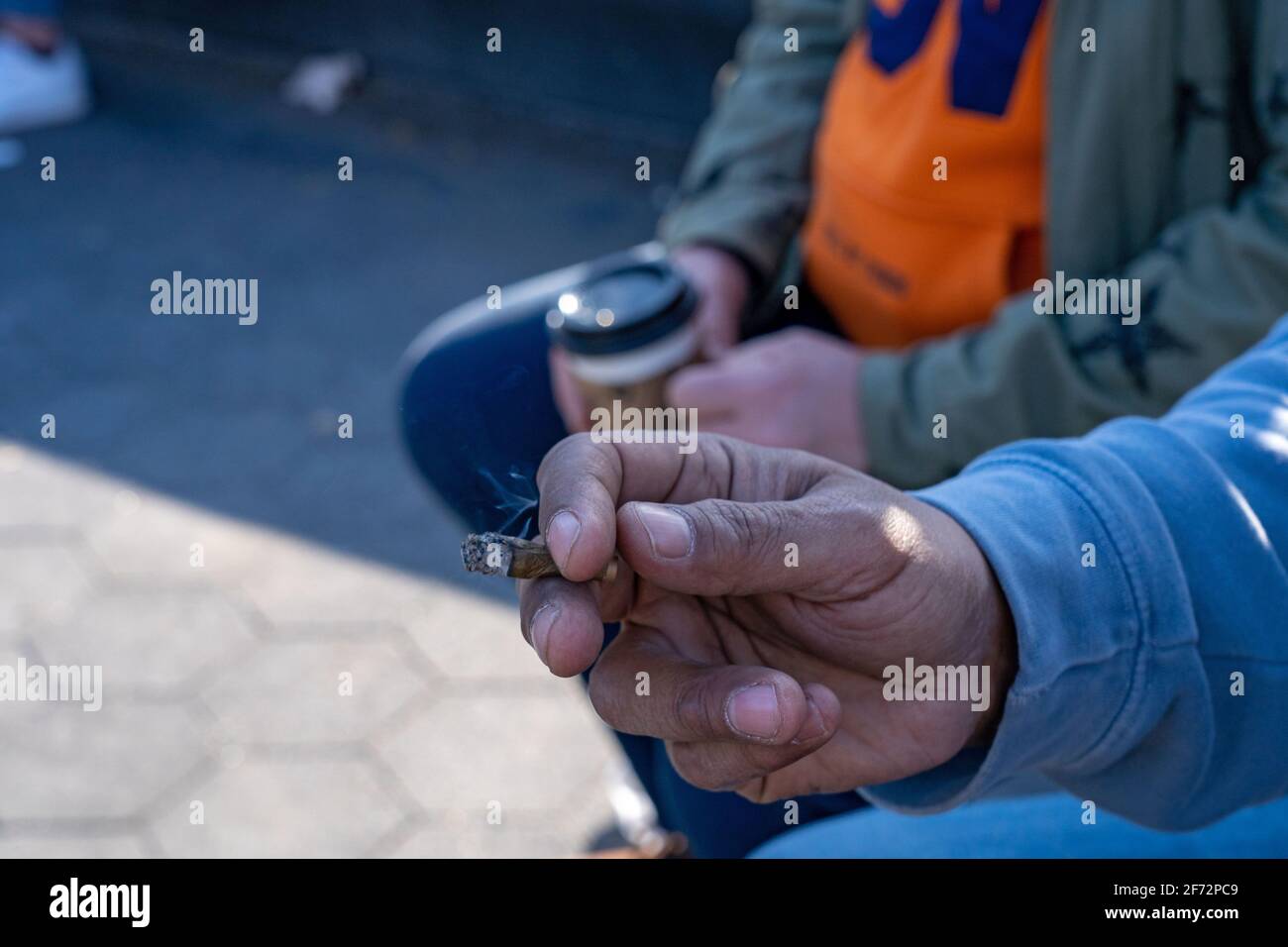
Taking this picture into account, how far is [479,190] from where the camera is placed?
14.6 ft

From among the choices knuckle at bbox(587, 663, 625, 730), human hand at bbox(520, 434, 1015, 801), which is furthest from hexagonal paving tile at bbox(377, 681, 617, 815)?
knuckle at bbox(587, 663, 625, 730)

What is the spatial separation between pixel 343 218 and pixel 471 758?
2555 millimetres

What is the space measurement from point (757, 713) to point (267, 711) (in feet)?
5.79

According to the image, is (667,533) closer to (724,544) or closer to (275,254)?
(724,544)

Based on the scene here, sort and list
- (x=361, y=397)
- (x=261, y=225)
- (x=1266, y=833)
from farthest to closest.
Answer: (x=261, y=225), (x=361, y=397), (x=1266, y=833)

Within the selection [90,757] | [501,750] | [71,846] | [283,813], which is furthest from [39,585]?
[501,750]

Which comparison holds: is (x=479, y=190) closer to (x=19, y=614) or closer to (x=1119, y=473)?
(x=19, y=614)

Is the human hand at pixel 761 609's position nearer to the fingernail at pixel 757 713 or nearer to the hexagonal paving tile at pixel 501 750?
the fingernail at pixel 757 713

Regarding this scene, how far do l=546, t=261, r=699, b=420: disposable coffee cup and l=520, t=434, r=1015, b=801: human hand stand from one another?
0.54m

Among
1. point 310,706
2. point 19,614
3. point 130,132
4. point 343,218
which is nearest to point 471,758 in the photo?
point 310,706

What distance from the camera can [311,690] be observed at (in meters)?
2.44

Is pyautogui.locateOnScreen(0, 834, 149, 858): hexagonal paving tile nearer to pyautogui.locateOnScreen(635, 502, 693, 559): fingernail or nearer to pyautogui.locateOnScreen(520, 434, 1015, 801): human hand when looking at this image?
pyautogui.locateOnScreen(520, 434, 1015, 801): human hand

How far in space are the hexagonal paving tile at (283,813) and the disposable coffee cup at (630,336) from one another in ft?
3.26

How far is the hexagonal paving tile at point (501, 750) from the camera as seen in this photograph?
2229 mm
